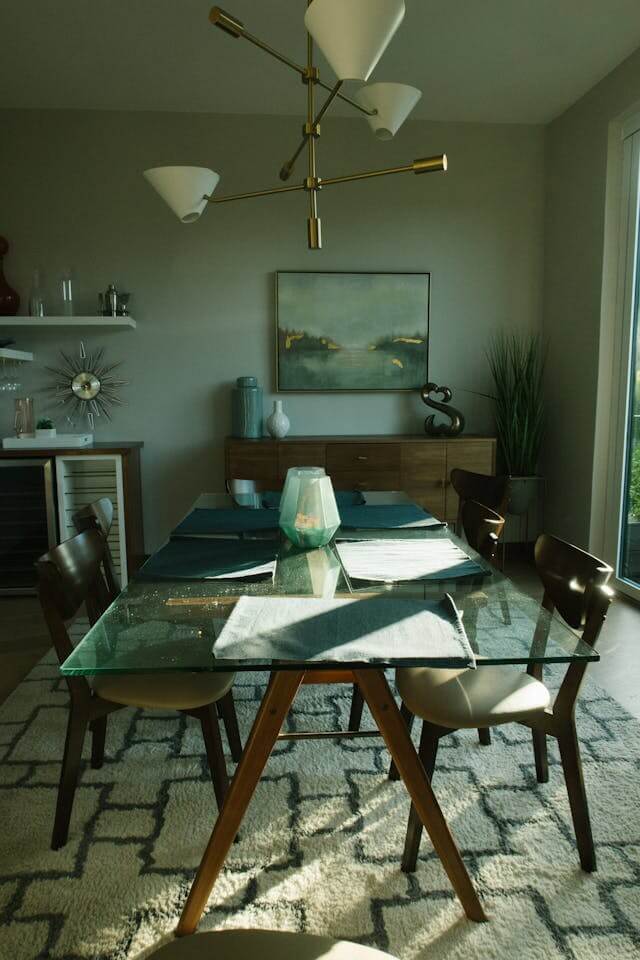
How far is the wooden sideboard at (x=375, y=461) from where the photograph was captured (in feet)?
13.7

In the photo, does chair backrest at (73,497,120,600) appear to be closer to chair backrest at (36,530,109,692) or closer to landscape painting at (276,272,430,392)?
chair backrest at (36,530,109,692)

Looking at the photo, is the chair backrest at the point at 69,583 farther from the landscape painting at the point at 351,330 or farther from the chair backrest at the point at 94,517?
the landscape painting at the point at 351,330

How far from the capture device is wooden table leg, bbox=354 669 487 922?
4.91ft

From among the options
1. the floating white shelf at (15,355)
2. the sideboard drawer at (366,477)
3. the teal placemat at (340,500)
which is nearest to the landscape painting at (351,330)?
the sideboard drawer at (366,477)

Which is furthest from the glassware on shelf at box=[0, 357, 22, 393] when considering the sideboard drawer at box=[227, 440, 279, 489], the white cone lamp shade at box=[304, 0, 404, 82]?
the white cone lamp shade at box=[304, 0, 404, 82]

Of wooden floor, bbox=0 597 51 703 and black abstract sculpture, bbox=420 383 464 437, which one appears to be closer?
wooden floor, bbox=0 597 51 703

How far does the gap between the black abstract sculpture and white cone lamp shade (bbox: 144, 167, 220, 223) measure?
8.12 ft

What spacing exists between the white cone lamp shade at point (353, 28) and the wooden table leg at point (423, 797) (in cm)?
143

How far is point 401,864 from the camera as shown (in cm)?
168

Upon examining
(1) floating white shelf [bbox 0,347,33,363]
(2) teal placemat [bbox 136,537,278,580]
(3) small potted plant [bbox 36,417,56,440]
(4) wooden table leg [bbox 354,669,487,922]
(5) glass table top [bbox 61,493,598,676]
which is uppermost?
(1) floating white shelf [bbox 0,347,33,363]

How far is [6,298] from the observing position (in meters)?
4.27

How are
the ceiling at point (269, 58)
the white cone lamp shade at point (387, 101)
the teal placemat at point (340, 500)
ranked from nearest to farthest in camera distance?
the white cone lamp shade at point (387, 101), the teal placemat at point (340, 500), the ceiling at point (269, 58)

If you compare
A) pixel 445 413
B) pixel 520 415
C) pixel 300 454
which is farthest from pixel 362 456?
pixel 520 415

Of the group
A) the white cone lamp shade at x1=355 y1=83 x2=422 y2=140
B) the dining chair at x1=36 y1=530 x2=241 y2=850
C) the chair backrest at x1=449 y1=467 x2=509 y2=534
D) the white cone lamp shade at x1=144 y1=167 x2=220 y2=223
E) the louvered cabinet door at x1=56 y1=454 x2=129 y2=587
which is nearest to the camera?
the dining chair at x1=36 y1=530 x2=241 y2=850
